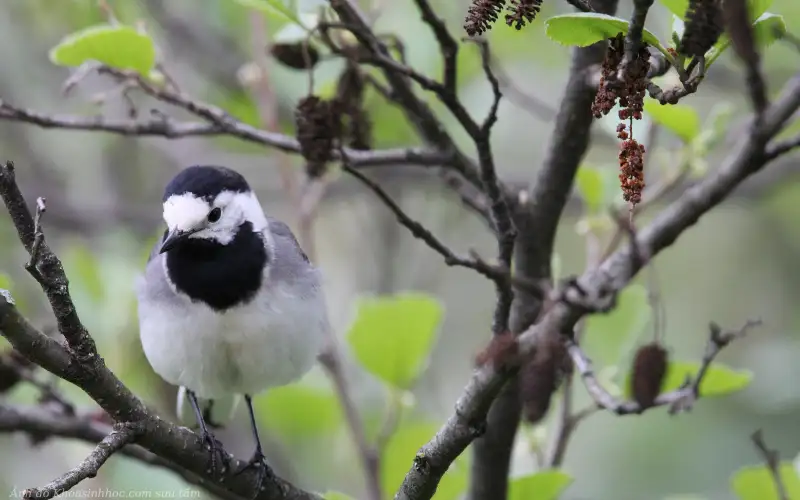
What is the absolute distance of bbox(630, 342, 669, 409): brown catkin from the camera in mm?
1899

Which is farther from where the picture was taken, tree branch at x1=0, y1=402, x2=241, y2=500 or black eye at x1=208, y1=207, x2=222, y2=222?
black eye at x1=208, y1=207, x2=222, y2=222

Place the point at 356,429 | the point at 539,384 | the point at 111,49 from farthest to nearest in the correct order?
the point at 356,429, the point at 111,49, the point at 539,384

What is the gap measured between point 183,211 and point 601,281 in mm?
1142

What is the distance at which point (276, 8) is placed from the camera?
2156 millimetres

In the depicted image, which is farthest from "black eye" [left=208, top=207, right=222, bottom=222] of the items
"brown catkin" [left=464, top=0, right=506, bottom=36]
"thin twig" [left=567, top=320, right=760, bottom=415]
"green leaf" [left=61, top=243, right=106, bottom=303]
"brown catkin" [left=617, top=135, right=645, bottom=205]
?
"brown catkin" [left=617, top=135, right=645, bottom=205]

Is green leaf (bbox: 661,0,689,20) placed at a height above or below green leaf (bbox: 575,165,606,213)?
below

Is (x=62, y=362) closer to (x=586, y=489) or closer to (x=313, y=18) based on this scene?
(x=313, y=18)

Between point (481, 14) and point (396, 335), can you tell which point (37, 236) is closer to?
point (481, 14)

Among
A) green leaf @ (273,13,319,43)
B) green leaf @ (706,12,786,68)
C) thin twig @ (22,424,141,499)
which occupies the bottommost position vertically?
thin twig @ (22,424,141,499)

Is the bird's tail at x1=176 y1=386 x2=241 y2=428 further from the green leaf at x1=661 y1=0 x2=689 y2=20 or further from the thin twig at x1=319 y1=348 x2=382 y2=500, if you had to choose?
the green leaf at x1=661 y1=0 x2=689 y2=20

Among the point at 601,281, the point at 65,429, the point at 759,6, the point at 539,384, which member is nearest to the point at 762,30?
the point at 759,6

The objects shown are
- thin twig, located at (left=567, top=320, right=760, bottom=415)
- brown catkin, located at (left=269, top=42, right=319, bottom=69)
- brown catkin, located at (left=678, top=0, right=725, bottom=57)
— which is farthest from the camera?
brown catkin, located at (left=269, top=42, right=319, bottom=69)

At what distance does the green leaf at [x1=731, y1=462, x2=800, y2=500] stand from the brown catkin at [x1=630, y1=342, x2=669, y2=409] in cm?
43

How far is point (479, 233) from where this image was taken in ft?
18.1
